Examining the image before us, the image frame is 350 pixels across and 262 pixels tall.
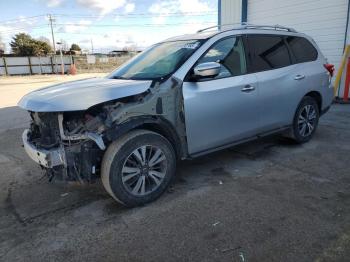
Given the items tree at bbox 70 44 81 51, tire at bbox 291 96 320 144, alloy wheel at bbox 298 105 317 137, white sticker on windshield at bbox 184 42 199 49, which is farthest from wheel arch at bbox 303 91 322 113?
tree at bbox 70 44 81 51

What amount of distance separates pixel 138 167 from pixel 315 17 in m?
8.38

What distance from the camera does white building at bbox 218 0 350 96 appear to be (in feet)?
29.2

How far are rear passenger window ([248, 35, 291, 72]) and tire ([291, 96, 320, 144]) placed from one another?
0.79m

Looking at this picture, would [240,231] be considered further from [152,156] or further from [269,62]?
[269,62]

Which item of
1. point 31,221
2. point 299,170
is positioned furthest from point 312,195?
point 31,221

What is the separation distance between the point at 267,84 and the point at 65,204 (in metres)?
3.02

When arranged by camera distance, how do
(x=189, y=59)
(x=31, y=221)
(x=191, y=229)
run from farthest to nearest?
1. (x=189, y=59)
2. (x=31, y=221)
3. (x=191, y=229)

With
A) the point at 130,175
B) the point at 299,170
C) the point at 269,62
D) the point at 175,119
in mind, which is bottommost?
the point at 299,170

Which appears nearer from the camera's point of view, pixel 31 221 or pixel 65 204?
pixel 31 221

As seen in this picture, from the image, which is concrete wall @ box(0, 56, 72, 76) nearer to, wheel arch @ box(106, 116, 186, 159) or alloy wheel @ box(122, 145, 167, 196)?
wheel arch @ box(106, 116, 186, 159)

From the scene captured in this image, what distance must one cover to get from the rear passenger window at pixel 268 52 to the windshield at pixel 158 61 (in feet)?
2.96

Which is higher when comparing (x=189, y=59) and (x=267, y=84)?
(x=189, y=59)

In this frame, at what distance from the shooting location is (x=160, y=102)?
3.49 meters

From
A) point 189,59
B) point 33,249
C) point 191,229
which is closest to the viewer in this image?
point 33,249
